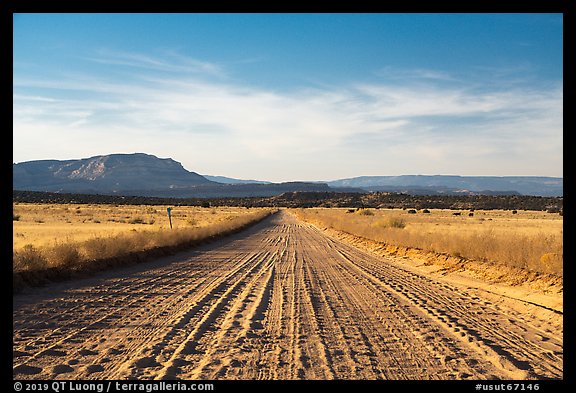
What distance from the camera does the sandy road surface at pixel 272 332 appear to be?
5.96m

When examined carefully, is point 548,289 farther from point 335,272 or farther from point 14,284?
point 14,284

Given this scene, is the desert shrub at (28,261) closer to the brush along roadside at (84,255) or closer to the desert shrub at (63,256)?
the brush along roadside at (84,255)

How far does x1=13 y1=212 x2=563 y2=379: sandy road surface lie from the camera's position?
5957 mm

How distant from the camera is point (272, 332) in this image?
7910 mm

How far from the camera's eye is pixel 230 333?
7777mm

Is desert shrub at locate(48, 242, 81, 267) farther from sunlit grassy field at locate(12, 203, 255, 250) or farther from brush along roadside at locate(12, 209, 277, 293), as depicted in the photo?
sunlit grassy field at locate(12, 203, 255, 250)

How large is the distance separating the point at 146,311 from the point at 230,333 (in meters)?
2.55

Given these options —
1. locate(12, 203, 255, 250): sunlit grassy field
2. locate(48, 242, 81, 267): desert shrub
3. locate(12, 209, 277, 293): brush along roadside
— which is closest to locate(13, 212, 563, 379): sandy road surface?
locate(12, 209, 277, 293): brush along roadside

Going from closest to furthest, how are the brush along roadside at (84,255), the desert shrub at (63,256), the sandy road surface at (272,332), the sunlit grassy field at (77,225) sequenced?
1. the sandy road surface at (272,332)
2. the brush along roadside at (84,255)
3. the desert shrub at (63,256)
4. the sunlit grassy field at (77,225)

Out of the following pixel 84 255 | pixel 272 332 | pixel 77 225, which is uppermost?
pixel 84 255

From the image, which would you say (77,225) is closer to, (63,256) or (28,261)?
(63,256)

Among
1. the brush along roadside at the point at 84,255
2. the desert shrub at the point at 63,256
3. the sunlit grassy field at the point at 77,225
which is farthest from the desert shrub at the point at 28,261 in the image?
the sunlit grassy field at the point at 77,225

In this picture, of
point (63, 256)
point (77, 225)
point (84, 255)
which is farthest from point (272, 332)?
point (77, 225)

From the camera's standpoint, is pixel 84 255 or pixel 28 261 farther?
pixel 84 255
